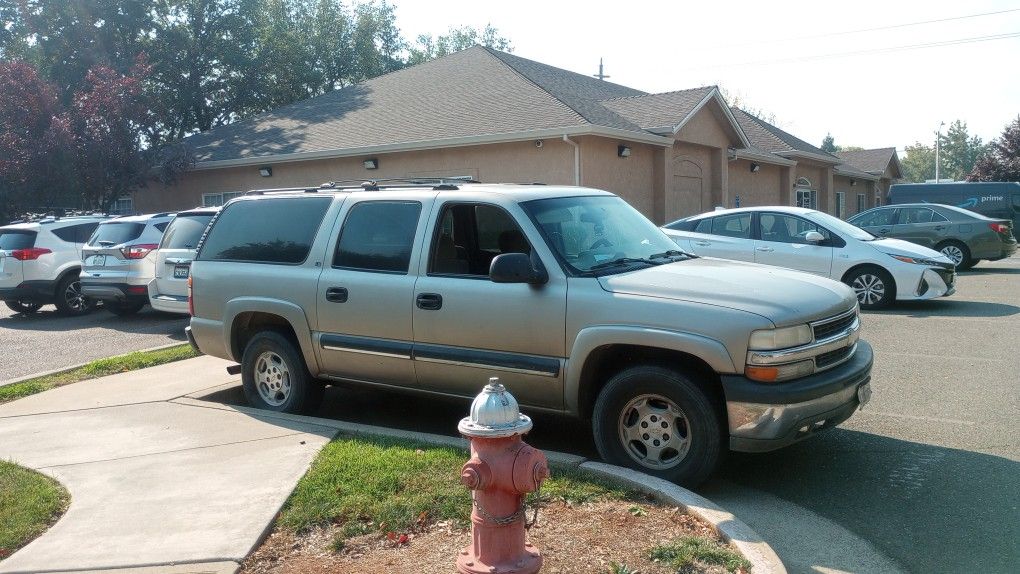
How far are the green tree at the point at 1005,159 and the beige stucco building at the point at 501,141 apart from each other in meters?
24.7

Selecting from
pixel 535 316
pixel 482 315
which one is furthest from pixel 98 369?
pixel 535 316

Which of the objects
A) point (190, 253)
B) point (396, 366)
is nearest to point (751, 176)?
point (190, 253)

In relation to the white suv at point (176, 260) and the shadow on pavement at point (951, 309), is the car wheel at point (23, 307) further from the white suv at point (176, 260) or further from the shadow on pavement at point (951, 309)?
the shadow on pavement at point (951, 309)

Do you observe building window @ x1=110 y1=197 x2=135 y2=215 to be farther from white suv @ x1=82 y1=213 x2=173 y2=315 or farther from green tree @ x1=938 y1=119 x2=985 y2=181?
green tree @ x1=938 y1=119 x2=985 y2=181

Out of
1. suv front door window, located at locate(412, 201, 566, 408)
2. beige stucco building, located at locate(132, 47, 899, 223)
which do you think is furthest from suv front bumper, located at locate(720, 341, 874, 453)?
beige stucco building, located at locate(132, 47, 899, 223)

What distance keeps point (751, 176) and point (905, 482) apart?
20448 millimetres

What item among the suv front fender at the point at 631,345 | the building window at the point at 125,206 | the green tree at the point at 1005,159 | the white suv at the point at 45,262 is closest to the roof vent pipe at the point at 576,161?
the white suv at the point at 45,262

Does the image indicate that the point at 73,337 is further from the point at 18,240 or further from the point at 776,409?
the point at 776,409

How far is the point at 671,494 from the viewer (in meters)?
4.82

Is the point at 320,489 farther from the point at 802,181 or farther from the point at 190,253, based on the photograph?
the point at 802,181

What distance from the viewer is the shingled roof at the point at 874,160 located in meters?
38.7

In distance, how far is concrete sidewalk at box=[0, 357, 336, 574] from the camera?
4.45 meters

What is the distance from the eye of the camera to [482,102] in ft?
63.5

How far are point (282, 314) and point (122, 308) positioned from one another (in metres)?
8.66
